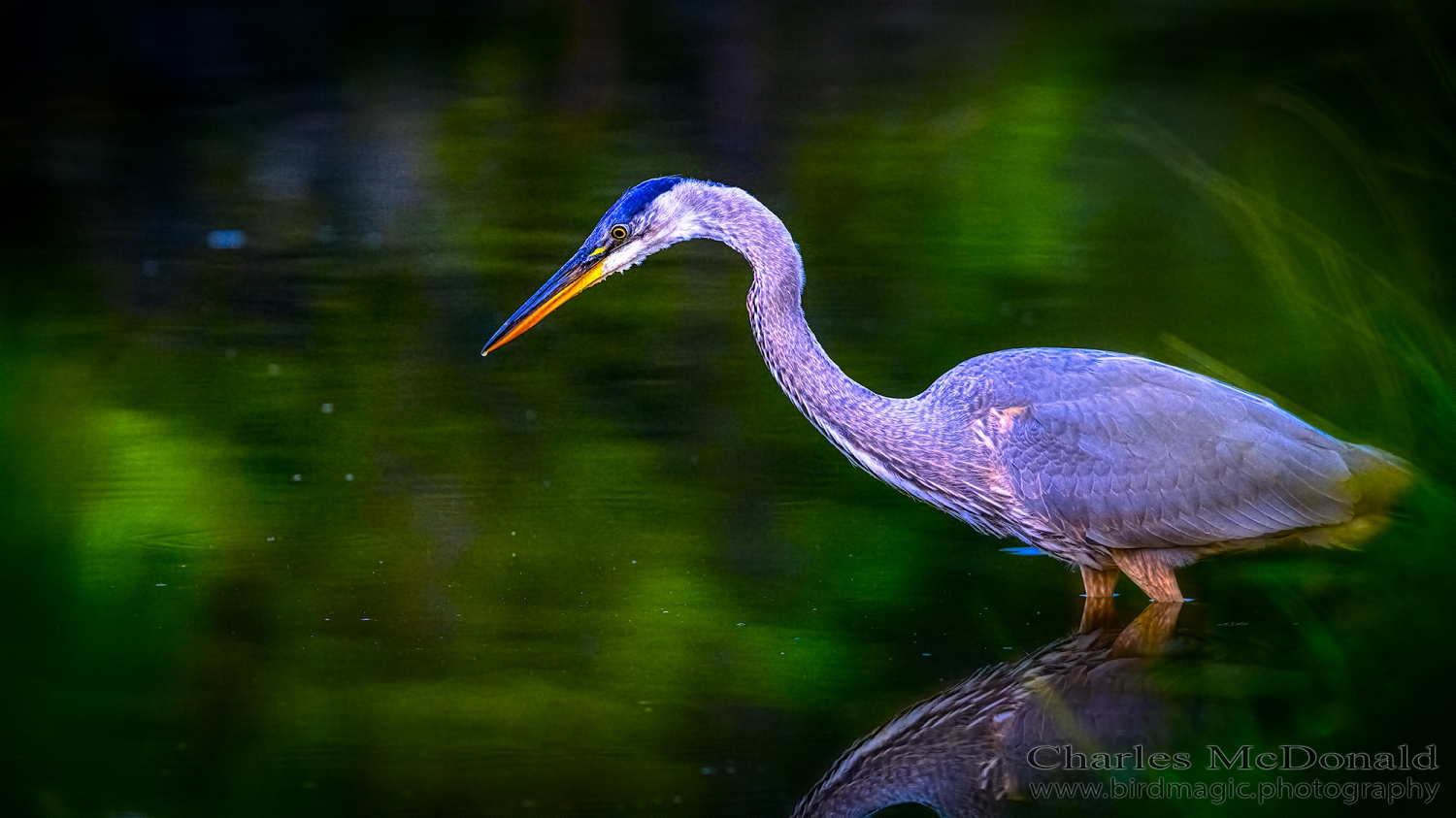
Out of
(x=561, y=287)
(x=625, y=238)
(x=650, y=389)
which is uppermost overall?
(x=625, y=238)

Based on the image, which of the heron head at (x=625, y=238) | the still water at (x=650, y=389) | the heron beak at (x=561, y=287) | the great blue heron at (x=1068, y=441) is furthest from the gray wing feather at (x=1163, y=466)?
the heron beak at (x=561, y=287)

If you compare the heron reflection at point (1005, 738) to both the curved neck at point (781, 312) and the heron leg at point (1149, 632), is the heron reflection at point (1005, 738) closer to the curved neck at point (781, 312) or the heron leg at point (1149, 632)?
the heron leg at point (1149, 632)

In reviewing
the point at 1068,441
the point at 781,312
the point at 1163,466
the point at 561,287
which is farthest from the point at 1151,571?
the point at 561,287

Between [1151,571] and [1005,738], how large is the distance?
1124 mm

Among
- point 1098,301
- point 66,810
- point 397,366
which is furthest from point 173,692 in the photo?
point 1098,301

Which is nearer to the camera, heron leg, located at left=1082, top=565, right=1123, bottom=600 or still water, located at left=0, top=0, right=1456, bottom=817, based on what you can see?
still water, located at left=0, top=0, right=1456, bottom=817

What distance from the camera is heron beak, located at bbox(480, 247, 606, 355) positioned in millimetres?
4957

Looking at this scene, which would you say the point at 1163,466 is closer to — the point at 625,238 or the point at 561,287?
the point at 625,238

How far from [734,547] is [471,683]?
1.47m

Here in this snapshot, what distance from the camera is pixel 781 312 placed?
486 centimetres

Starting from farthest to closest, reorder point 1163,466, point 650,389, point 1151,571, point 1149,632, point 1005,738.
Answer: point 650,389 < point 1151,571 < point 1163,466 < point 1149,632 < point 1005,738

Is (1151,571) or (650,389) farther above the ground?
(1151,571)

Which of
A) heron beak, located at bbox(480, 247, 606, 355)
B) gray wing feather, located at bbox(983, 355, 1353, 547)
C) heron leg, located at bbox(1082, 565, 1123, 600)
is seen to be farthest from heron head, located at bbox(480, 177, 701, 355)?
heron leg, located at bbox(1082, 565, 1123, 600)

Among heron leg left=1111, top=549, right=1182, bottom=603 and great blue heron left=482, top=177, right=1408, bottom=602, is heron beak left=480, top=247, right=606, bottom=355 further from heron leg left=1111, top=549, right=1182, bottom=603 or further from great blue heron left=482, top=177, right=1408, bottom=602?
heron leg left=1111, top=549, right=1182, bottom=603
